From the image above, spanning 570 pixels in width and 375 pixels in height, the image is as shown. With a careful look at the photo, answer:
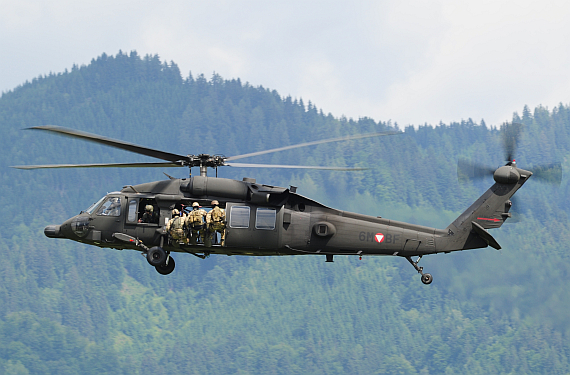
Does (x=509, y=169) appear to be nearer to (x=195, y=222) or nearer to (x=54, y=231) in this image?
(x=195, y=222)

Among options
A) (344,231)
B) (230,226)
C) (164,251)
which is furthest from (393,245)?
(164,251)

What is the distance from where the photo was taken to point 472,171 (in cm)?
3259

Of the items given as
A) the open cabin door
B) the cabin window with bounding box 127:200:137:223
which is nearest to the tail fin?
the open cabin door

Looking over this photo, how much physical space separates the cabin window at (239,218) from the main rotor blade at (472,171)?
8.84 metres

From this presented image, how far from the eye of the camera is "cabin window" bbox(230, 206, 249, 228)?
98.2 ft

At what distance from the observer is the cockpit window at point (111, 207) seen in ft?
101

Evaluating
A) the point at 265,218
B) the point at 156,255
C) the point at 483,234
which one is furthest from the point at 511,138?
the point at 156,255

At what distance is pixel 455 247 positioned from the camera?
102 feet

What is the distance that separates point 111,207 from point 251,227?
5.52 metres

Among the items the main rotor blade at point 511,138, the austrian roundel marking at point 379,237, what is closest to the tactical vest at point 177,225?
the austrian roundel marking at point 379,237

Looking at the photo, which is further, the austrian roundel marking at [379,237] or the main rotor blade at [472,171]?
the main rotor blade at [472,171]

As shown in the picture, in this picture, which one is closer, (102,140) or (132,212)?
(102,140)

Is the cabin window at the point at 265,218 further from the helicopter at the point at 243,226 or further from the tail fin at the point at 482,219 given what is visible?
the tail fin at the point at 482,219

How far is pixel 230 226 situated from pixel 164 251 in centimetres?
266
